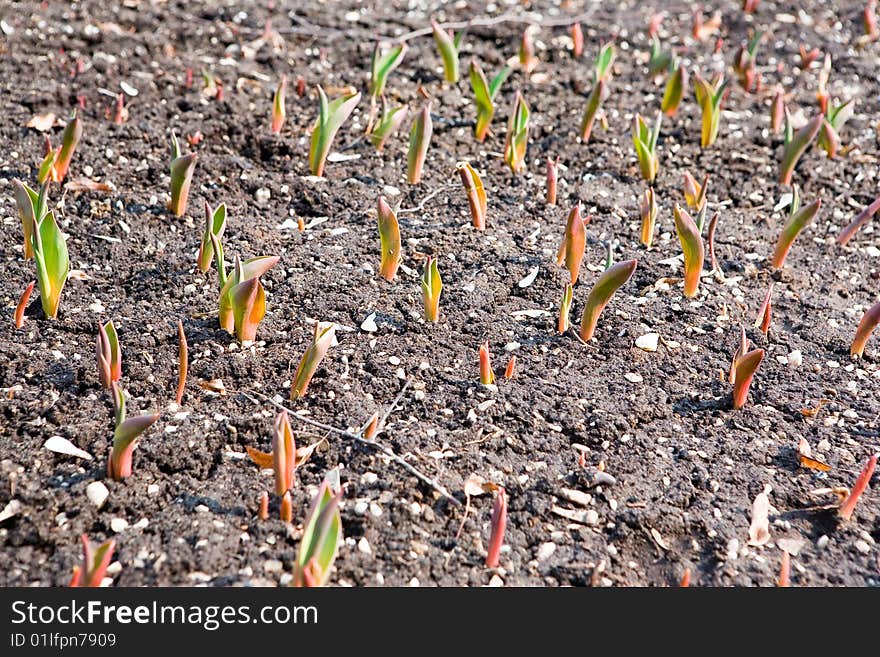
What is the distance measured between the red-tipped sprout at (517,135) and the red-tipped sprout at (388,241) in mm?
741

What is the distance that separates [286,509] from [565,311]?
0.96m

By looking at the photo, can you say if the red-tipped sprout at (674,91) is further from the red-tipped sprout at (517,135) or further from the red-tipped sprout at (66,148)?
the red-tipped sprout at (66,148)

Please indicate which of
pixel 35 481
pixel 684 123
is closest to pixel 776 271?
pixel 684 123

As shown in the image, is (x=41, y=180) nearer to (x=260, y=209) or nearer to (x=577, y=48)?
(x=260, y=209)

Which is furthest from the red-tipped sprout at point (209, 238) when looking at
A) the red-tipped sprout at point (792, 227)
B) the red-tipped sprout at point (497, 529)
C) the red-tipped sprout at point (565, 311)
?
the red-tipped sprout at point (792, 227)

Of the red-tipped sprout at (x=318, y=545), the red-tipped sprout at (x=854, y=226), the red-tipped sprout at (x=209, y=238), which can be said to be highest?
the red-tipped sprout at (x=854, y=226)

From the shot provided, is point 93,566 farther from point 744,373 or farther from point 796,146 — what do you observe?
point 796,146

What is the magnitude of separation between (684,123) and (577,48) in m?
0.65

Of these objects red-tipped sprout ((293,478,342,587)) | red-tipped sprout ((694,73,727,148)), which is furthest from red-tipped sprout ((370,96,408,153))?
red-tipped sprout ((293,478,342,587))

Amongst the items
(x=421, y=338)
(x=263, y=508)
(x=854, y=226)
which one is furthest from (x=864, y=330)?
(x=263, y=508)

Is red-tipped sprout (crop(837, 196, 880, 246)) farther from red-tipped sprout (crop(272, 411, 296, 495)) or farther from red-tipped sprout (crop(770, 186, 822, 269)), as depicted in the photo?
red-tipped sprout (crop(272, 411, 296, 495))

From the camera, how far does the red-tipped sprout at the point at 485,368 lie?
7.48 ft

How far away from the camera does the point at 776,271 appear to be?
288 cm

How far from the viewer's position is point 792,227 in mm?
2746
